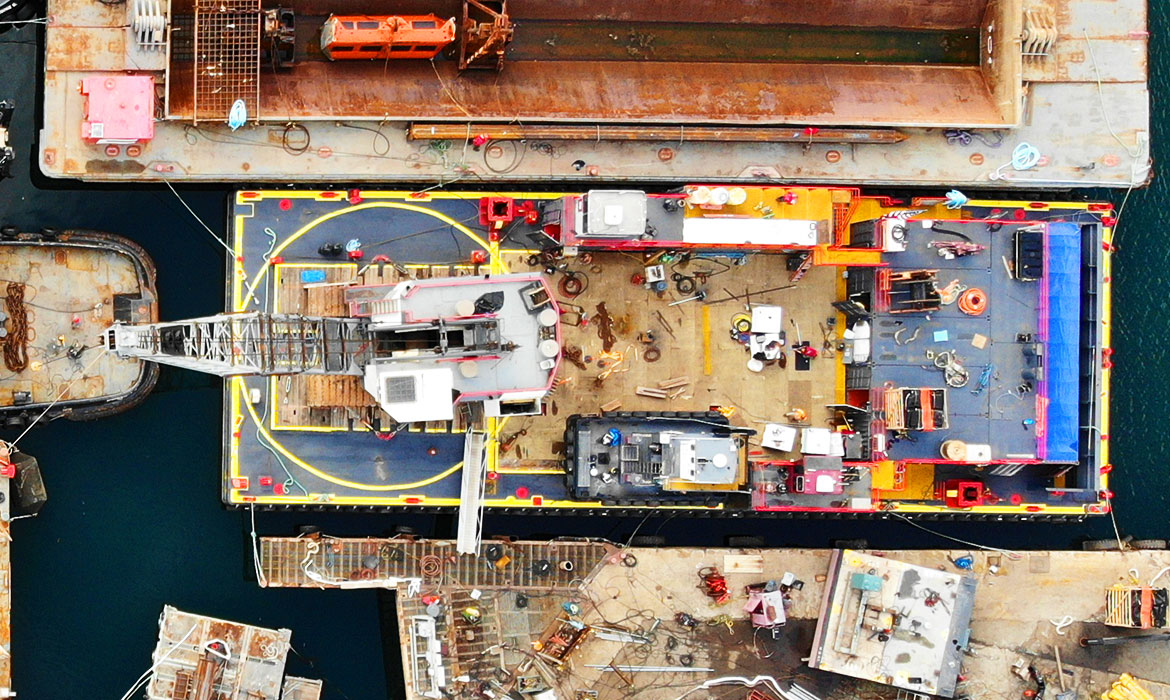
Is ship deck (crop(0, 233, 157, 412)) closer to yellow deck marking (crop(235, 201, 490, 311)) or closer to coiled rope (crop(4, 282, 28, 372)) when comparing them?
coiled rope (crop(4, 282, 28, 372))

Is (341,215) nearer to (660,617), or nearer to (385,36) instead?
(385,36)

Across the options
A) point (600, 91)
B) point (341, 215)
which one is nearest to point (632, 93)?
point (600, 91)

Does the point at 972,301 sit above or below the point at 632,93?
below

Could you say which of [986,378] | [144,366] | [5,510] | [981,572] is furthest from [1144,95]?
[5,510]

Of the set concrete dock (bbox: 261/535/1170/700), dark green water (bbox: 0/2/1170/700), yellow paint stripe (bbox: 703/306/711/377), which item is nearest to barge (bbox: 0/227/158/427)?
dark green water (bbox: 0/2/1170/700)

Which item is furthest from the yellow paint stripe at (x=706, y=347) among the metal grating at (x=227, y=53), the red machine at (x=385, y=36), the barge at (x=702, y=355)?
the metal grating at (x=227, y=53)

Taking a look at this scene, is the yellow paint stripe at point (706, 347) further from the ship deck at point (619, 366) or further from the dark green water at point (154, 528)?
the dark green water at point (154, 528)
